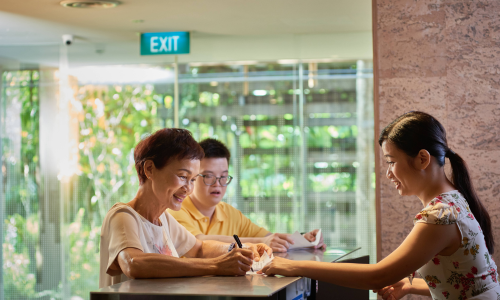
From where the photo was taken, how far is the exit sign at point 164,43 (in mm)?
5945

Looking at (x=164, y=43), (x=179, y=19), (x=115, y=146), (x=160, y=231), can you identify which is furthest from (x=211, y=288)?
(x=115, y=146)

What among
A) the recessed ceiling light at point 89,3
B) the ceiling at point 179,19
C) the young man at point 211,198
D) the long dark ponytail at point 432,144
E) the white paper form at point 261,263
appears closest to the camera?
the long dark ponytail at point 432,144

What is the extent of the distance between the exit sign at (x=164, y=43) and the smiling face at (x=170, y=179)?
11.7 ft

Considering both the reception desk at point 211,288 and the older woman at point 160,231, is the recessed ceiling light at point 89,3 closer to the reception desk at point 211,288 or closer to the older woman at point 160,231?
the older woman at point 160,231

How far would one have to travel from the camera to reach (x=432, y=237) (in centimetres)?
198

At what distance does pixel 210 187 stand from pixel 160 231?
0.99 m

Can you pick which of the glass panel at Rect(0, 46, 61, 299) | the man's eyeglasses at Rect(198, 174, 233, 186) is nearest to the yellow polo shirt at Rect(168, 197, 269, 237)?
the man's eyeglasses at Rect(198, 174, 233, 186)

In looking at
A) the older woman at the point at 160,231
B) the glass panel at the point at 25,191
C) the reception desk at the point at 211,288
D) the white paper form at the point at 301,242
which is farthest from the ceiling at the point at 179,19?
the reception desk at the point at 211,288

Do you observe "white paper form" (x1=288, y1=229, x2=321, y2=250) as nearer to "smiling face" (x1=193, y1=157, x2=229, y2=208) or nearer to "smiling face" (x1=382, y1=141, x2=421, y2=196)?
"smiling face" (x1=193, y1=157, x2=229, y2=208)

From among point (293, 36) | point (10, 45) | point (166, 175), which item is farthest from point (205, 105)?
point (166, 175)

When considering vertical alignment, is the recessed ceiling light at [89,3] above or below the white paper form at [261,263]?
above

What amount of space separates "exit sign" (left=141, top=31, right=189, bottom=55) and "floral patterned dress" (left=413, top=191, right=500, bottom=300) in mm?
4327

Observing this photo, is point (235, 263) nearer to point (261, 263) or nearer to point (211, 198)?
point (261, 263)

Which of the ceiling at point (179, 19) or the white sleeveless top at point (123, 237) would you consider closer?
the white sleeveless top at point (123, 237)
